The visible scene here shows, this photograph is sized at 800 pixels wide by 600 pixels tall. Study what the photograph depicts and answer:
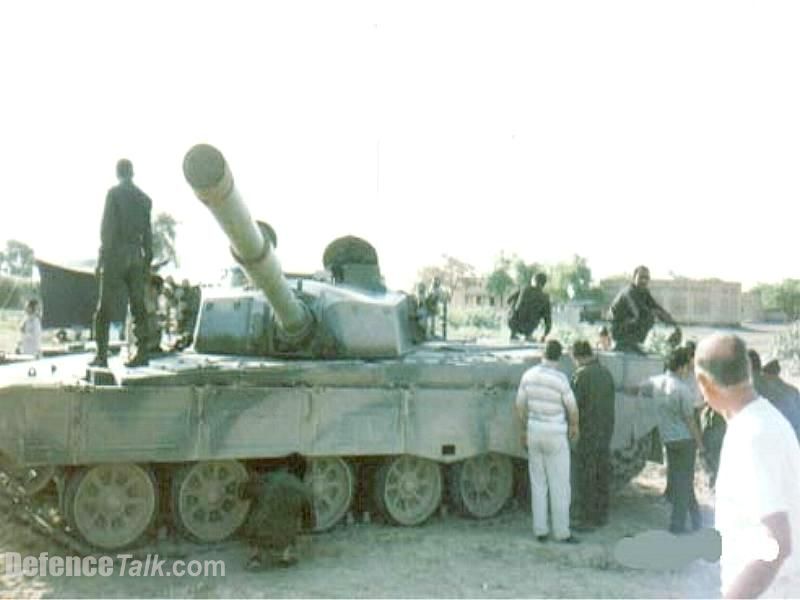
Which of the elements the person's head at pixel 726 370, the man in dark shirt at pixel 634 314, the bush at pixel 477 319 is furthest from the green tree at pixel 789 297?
the person's head at pixel 726 370

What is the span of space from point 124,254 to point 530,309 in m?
6.60

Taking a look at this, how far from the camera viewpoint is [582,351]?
34.0 ft

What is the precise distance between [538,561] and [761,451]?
232 inches

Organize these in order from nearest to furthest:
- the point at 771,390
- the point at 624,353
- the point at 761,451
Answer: the point at 761,451 < the point at 771,390 < the point at 624,353

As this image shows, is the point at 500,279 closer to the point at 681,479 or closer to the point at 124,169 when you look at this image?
the point at 681,479

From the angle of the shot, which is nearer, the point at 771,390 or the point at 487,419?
the point at 771,390

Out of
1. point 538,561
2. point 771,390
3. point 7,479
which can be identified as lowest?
point 538,561

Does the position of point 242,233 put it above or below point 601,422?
above

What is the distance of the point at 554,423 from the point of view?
32.1 ft

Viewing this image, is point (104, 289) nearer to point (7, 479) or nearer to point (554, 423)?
point (7, 479)

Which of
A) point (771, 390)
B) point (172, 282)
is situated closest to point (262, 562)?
point (172, 282)

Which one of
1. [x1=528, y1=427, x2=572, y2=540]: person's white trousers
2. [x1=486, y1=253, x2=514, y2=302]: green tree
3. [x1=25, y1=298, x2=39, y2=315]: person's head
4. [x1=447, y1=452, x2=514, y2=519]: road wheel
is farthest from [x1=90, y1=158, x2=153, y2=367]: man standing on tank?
[x1=486, y1=253, x2=514, y2=302]: green tree

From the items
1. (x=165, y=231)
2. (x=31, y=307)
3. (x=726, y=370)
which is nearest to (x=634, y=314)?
(x=726, y=370)

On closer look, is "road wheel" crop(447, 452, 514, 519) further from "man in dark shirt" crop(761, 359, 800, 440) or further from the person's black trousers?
"man in dark shirt" crop(761, 359, 800, 440)
